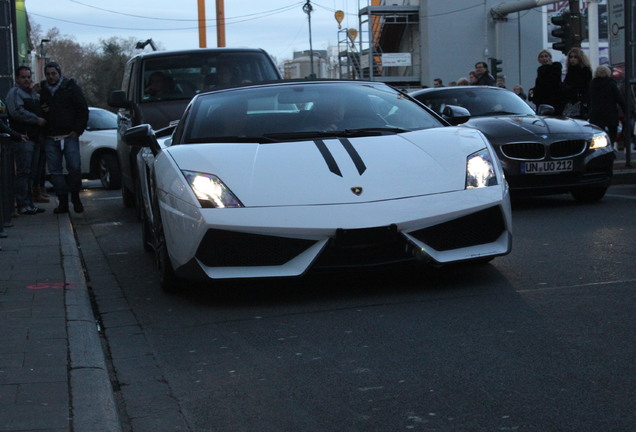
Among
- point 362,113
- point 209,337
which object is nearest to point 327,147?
point 362,113

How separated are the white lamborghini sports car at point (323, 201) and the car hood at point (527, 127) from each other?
4.24 metres

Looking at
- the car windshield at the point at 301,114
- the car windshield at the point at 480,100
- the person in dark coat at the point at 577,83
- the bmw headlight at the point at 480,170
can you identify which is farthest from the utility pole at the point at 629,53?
the bmw headlight at the point at 480,170

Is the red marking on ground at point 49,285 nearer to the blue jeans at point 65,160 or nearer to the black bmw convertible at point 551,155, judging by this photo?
the black bmw convertible at point 551,155

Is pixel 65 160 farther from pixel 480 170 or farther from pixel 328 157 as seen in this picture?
pixel 480 170

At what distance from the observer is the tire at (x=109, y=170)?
18.9m

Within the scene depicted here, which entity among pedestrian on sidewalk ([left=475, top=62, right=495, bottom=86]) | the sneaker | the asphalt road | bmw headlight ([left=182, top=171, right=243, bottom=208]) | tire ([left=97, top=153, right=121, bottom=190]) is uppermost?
pedestrian on sidewalk ([left=475, top=62, right=495, bottom=86])

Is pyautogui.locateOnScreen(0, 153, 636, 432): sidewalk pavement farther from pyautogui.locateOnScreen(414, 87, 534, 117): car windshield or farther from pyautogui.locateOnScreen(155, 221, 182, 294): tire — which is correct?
pyautogui.locateOnScreen(414, 87, 534, 117): car windshield

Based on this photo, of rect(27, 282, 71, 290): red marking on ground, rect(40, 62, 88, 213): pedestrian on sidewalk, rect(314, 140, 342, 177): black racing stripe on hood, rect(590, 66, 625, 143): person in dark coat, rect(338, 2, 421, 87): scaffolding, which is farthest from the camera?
rect(338, 2, 421, 87): scaffolding

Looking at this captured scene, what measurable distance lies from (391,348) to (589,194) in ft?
23.5

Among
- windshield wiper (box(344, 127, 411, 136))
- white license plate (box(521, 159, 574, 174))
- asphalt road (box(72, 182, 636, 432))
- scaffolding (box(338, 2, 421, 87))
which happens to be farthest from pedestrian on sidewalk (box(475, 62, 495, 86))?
scaffolding (box(338, 2, 421, 87))

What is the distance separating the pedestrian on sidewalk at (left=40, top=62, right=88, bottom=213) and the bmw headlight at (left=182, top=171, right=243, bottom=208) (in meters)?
7.08

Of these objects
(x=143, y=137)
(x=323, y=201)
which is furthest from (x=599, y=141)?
(x=323, y=201)

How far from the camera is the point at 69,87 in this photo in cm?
1313

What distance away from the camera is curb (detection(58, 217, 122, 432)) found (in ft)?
12.7
